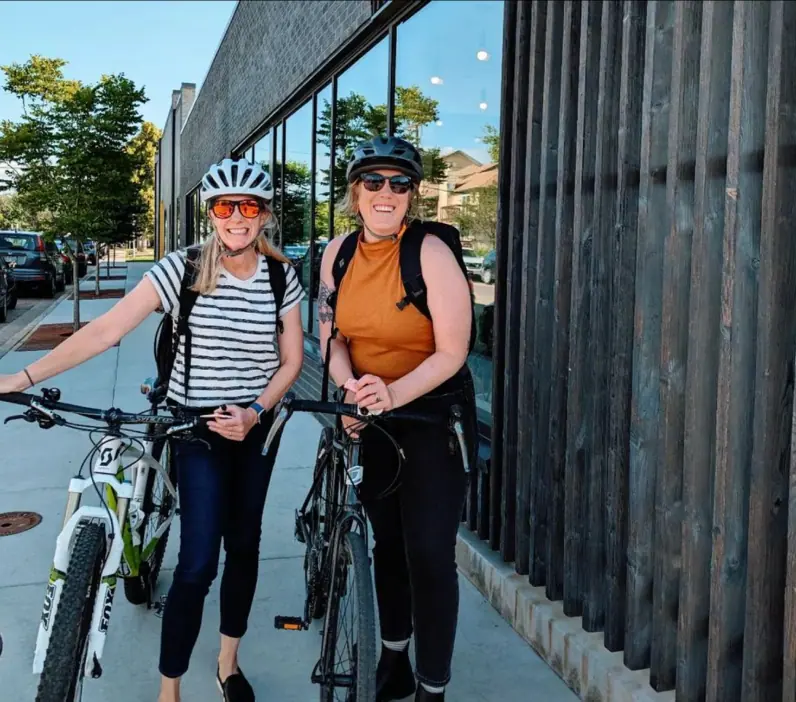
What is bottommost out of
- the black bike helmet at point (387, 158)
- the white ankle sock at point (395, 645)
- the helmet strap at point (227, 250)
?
the white ankle sock at point (395, 645)

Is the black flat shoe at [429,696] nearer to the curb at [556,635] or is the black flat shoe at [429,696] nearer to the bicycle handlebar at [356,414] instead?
the curb at [556,635]

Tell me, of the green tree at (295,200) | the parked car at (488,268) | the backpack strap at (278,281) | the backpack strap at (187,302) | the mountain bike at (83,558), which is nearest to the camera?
the mountain bike at (83,558)

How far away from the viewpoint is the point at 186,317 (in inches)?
104

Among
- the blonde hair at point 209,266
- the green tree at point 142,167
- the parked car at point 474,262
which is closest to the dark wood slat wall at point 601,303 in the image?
the blonde hair at point 209,266

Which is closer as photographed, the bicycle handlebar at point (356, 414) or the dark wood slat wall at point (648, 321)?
the bicycle handlebar at point (356, 414)

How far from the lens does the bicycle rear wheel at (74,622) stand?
2154 mm

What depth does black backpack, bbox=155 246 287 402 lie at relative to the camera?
2.63m

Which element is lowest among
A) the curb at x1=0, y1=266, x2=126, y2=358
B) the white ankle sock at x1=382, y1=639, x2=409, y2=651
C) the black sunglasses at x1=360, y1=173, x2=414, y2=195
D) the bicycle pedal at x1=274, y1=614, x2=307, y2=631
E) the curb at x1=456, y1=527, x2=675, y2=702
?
the curb at x1=456, y1=527, x2=675, y2=702

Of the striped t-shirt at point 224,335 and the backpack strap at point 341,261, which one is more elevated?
the backpack strap at point 341,261

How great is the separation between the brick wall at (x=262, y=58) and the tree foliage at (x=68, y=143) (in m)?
1.87

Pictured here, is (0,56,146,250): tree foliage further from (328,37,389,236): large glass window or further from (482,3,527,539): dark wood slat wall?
(482,3,527,539): dark wood slat wall

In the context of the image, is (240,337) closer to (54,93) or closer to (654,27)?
(654,27)

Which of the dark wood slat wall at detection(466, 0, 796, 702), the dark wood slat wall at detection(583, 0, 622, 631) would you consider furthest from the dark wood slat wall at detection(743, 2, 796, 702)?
the dark wood slat wall at detection(583, 0, 622, 631)

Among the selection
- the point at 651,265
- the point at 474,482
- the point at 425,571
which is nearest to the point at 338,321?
the point at 425,571
